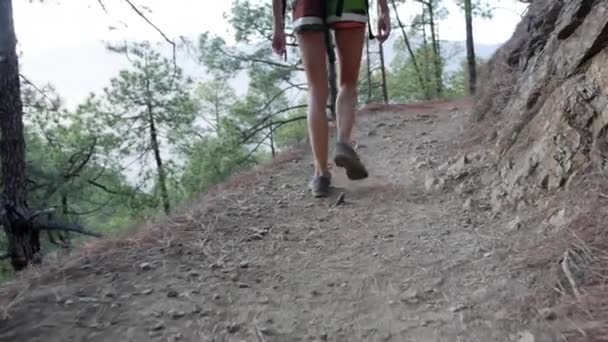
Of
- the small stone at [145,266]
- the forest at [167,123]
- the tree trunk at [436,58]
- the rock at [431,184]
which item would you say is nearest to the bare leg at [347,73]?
the rock at [431,184]

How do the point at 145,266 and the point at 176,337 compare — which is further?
the point at 145,266

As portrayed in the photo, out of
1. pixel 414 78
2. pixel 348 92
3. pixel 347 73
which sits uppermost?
pixel 414 78

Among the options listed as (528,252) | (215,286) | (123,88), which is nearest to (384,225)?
(528,252)

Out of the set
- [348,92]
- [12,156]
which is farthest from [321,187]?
[12,156]

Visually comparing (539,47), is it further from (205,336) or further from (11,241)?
(11,241)

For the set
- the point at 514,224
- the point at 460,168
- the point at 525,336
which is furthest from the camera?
the point at 460,168

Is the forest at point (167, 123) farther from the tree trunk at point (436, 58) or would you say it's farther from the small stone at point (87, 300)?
the small stone at point (87, 300)

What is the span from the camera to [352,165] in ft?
9.32

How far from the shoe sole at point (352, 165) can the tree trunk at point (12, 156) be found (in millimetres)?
3988

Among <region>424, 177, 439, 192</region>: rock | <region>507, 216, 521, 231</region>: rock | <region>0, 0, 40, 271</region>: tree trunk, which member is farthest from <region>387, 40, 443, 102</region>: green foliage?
<region>507, 216, 521, 231</region>: rock

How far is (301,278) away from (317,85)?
123 centimetres

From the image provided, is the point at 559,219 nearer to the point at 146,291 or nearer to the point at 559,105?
the point at 559,105

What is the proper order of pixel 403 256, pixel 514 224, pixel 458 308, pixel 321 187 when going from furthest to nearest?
pixel 321 187, pixel 514 224, pixel 403 256, pixel 458 308

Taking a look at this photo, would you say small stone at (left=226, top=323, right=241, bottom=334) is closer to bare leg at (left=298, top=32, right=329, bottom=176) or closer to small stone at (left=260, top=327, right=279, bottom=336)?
small stone at (left=260, top=327, right=279, bottom=336)
